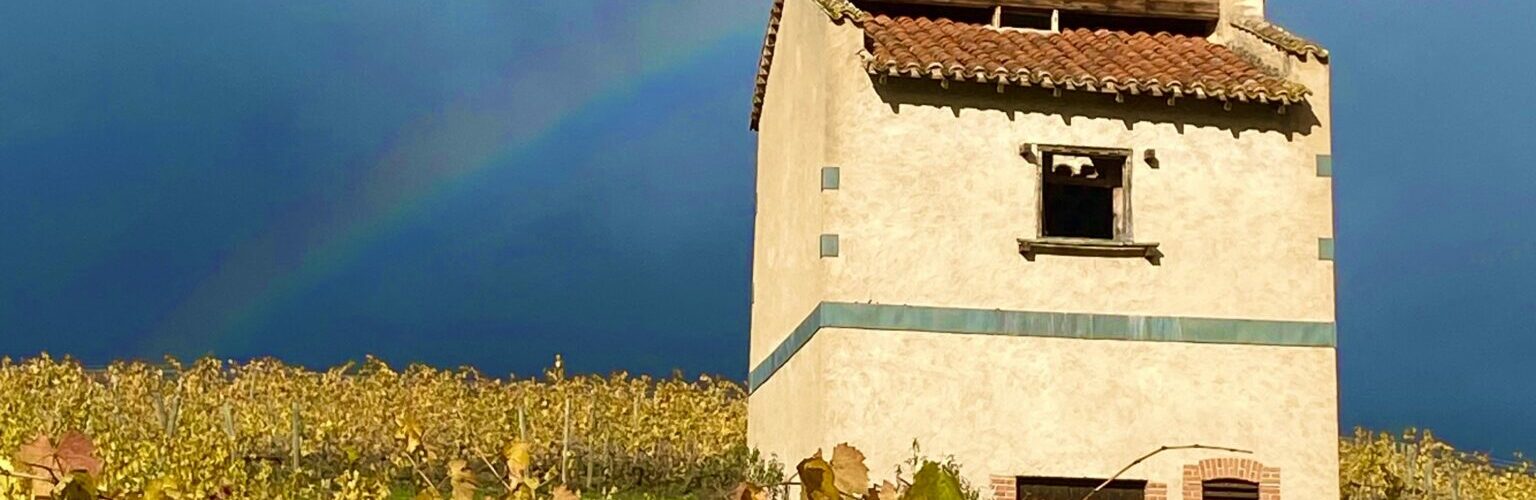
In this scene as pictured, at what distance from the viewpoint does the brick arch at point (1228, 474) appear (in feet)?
53.8

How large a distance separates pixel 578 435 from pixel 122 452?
529 inches

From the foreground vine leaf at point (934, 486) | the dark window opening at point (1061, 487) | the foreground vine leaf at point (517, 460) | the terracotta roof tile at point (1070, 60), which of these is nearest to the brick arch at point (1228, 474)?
the dark window opening at point (1061, 487)

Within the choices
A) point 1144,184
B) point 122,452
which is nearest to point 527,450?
point 122,452

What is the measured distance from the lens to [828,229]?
16.3m

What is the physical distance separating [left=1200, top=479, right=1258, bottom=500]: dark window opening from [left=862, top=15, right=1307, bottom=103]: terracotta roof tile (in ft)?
11.8

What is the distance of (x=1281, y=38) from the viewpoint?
1762 cm

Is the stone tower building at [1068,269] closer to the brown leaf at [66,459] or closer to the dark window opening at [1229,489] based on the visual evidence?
the dark window opening at [1229,489]

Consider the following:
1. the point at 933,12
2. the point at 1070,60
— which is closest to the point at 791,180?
the point at 933,12

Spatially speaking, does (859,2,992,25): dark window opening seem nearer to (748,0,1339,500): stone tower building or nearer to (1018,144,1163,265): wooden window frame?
(748,0,1339,500): stone tower building

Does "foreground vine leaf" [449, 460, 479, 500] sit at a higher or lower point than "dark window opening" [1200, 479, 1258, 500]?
higher

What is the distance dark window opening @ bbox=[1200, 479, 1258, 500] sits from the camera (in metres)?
16.5

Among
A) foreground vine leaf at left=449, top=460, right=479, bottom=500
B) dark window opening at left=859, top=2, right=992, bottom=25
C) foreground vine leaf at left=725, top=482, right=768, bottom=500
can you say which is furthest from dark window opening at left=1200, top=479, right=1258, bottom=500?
foreground vine leaf at left=725, top=482, right=768, bottom=500

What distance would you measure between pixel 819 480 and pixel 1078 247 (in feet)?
46.6

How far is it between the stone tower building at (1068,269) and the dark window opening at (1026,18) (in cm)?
103
